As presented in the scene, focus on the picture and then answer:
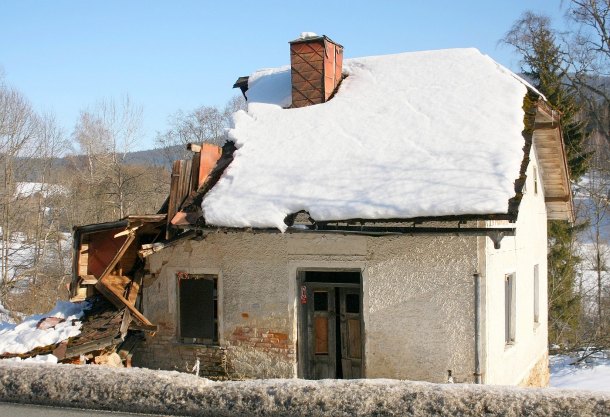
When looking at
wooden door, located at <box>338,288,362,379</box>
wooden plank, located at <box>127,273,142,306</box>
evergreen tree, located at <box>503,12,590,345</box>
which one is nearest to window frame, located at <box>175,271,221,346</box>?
wooden plank, located at <box>127,273,142,306</box>

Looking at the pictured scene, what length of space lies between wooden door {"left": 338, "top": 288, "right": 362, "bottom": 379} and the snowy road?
4997 millimetres

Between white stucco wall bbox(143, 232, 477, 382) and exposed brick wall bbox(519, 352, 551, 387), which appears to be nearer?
white stucco wall bbox(143, 232, 477, 382)

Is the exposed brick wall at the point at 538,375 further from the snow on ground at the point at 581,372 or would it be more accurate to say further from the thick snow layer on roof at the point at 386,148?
the thick snow layer on roof at the point at 386,148

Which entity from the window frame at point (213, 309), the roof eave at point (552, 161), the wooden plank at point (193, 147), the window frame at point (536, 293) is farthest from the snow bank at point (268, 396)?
the window frame at point (536, 293)

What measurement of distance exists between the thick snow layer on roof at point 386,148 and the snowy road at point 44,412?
13.5 feet

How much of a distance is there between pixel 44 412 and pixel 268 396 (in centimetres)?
199

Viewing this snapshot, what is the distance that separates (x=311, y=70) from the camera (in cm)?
1213

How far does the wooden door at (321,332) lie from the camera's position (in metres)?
9.84

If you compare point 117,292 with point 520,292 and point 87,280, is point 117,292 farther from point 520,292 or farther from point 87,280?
point 520,292

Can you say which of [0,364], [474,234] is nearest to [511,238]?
[474,234]

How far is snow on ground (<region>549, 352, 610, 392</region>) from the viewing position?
49.5ft

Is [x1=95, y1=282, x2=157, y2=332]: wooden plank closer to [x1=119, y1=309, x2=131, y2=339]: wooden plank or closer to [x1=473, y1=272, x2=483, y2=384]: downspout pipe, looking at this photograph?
[x1=119, y1=309, x2=131, y2=339]: wooden plank

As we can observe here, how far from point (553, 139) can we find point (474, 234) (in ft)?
15.5

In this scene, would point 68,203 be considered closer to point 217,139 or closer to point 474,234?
point 217,139
